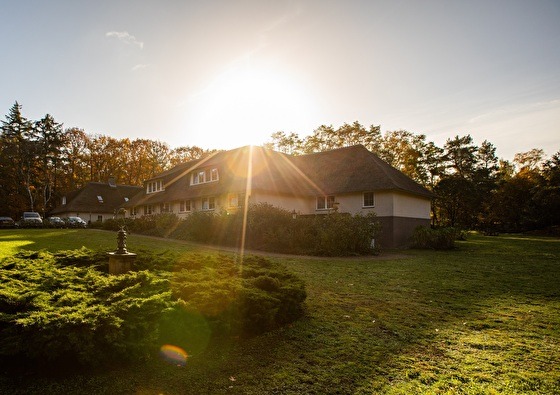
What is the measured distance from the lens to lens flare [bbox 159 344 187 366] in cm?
452

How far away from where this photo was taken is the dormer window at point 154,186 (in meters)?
42.7

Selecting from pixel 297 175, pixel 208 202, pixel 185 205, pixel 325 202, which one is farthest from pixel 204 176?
pixel 325 202

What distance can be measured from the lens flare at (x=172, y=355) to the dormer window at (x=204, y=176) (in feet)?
96.7

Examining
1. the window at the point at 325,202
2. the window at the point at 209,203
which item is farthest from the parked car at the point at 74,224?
the window at the point at 325,202

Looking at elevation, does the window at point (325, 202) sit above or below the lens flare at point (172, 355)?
above

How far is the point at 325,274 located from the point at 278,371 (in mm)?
7370

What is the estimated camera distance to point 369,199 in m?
26.7

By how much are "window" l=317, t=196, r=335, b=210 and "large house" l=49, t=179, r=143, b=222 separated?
33.4 meters

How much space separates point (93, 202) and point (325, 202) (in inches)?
1570

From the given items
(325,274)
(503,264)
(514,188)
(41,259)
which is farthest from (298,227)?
(514,188)

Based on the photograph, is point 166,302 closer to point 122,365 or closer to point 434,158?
point 122,365

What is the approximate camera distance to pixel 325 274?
11516 millimetres

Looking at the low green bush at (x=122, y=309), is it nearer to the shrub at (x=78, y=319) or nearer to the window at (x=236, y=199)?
the shrub at (x=78, y=319)

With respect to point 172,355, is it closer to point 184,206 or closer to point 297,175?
point 297,175
